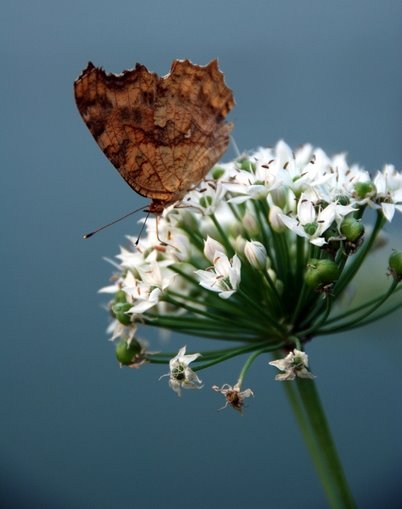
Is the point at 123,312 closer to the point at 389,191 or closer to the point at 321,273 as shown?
the point at 321,273

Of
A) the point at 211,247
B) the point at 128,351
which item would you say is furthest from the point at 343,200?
the point at 128,351

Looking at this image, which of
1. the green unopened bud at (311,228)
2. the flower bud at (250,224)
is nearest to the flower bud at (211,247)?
the flower bud at (250,224)

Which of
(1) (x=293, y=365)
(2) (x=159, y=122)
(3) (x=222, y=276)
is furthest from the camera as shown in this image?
(2) (x=159, y=122)

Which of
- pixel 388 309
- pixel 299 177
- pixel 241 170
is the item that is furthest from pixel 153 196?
pixel 388 309

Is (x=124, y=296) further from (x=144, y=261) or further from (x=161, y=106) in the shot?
(x=161, y=106)

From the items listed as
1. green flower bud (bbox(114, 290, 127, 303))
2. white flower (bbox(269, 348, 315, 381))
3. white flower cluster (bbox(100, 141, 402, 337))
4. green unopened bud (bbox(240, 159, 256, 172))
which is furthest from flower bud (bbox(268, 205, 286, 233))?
green flower bud (bbox(114, 290, 127, 303))
